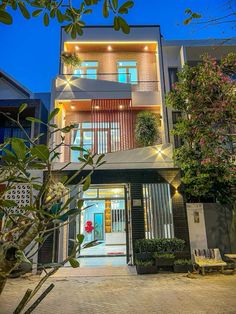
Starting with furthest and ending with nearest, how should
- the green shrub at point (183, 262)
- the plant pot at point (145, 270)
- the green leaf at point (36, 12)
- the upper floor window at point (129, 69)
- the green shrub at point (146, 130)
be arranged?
the upper floor window at point (129, 69)
the green shrub at point (146, 130)
the green shrub at point (183, 262)
the plant pot at point (145, 270)
the green leaf at point (36, 12)

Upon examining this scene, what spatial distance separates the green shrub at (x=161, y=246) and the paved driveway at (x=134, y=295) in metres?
0.84

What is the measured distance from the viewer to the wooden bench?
6926 mm

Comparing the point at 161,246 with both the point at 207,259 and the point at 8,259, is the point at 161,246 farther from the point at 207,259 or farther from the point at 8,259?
the point at 8,259

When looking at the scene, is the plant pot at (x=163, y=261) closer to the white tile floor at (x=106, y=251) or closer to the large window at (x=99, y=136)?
the white tile floor at (x=106, y=251)

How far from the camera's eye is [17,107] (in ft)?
33.0

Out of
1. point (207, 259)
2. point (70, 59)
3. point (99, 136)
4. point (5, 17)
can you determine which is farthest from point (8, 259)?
point (70, 59)

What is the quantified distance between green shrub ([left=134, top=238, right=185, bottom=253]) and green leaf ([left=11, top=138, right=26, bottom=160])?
24.1ft

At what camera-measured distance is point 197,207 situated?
846cm

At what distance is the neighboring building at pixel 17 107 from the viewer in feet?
33.0

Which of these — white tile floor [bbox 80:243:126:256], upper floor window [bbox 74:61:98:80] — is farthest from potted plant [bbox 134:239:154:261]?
upper floor window [bbox 74:61:98:80]

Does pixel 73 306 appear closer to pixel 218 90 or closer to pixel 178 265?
pixel 178 265

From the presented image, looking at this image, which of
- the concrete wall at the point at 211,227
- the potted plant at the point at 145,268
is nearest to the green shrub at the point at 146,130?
the concrete wall at the point at 211,227

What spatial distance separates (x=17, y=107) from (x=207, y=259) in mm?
8839

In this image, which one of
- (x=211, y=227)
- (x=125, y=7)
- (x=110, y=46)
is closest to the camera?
(x=125, y=7)
